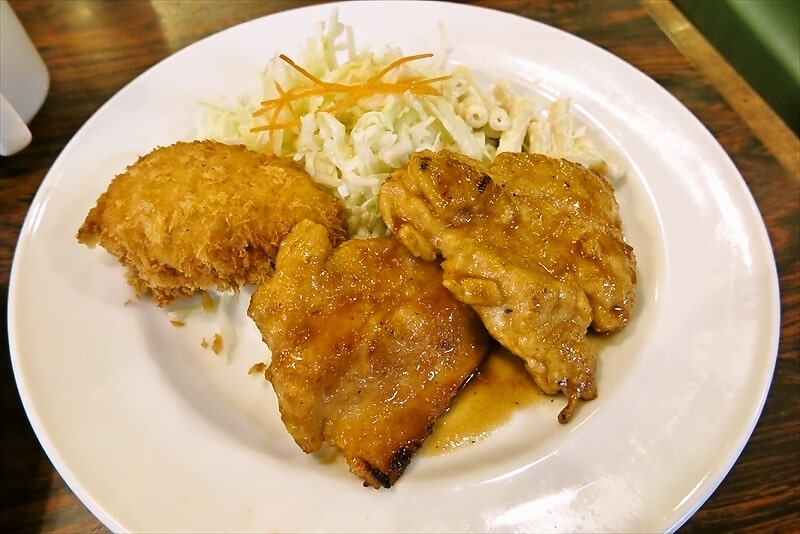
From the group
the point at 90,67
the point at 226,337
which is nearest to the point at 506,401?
the point at 226,337

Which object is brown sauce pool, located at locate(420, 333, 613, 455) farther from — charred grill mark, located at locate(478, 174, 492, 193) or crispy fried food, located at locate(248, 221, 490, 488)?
charred grill mark, located at locate(478, 174, 492, 193)

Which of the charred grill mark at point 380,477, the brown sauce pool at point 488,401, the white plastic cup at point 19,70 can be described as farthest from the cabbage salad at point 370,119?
the charred grill mark at point 380,477

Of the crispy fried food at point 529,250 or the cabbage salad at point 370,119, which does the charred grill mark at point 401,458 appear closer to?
the crispy fried food at point 529,250

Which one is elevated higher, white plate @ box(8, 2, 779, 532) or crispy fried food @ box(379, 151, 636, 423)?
crispy fried food @ box(379, 151, 636, 423)

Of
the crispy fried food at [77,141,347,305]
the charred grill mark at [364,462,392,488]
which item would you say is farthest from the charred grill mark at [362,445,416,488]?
the crispy fried food at [77,141,347,305]

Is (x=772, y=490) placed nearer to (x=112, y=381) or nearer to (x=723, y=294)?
(x=723, y=294)

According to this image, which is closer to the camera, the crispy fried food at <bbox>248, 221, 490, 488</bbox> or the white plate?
the white plate

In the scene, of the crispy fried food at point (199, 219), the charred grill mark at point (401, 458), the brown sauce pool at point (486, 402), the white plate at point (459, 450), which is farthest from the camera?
the crispy fried food at point (199, 219)
